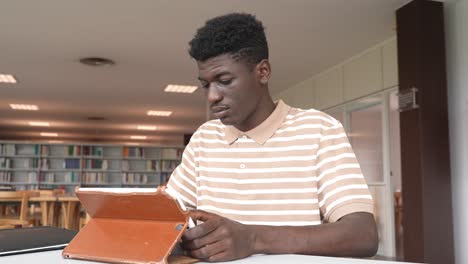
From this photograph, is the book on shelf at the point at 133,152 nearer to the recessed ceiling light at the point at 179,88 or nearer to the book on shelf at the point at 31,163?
the book on shelf at the point at 31,163

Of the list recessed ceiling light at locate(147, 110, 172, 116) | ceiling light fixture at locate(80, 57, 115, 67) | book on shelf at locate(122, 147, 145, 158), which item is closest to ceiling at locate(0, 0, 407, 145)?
ceiling light fixture at locate(80, 57, 115, 67)

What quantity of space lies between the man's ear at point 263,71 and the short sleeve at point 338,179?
20cm

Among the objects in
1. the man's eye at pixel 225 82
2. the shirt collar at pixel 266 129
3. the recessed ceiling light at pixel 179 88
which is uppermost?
the recessed ceiling light at pixel 179 88

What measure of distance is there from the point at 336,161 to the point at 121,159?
11.0m

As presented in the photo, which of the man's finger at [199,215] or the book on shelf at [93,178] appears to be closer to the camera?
the man's finger at [199,215]

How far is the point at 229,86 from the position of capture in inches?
45.1

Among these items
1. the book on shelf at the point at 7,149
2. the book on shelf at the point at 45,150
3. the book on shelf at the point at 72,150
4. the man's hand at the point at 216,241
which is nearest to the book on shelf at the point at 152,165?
the book on shelf at the point at 72,150

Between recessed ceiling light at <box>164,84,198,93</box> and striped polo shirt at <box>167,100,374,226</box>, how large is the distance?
688cm

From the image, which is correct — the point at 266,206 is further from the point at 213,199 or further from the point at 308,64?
the point at 308,64

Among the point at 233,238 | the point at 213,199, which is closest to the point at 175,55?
the point at 213,199

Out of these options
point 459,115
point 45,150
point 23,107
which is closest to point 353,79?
point 459,115

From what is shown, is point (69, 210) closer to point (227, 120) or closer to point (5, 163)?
point (227, 120)

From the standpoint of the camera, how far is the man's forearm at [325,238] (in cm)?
84

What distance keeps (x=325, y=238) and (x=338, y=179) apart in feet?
0.65
